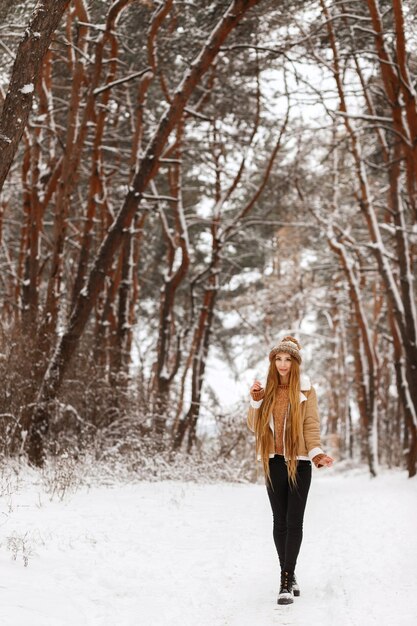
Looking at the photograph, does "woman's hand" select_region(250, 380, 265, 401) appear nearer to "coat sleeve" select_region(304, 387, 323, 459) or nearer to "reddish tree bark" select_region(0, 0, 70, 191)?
"coat sleeve" select_region(304, 387, 323, 459)

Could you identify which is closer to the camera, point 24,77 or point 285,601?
point 285,601

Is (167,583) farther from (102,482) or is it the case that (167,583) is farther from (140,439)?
(140,439)

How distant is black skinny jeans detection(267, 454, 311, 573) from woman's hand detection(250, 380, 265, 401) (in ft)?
1.31

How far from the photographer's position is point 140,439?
11133 mm

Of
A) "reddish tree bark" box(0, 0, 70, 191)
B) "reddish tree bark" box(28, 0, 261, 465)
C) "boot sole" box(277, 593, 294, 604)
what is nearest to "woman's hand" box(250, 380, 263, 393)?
"boot sole" box(277, 593, 294, 604)

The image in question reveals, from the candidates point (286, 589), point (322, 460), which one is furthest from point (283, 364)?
point (286, 589)

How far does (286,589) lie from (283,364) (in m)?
1.38

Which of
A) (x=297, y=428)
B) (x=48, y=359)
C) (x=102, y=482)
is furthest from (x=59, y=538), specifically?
(x=48, y=359)

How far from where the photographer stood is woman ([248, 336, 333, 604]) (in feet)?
14.6

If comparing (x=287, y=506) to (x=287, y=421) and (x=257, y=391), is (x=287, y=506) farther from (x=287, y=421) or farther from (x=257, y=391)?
(x=257, y=391)

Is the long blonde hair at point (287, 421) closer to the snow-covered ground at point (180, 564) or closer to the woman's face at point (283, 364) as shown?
the woman's face at point (283, 364)

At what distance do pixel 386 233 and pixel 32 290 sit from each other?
34.1ft

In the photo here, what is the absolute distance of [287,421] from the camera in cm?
462

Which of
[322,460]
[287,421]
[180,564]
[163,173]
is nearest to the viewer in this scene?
[322,460]
